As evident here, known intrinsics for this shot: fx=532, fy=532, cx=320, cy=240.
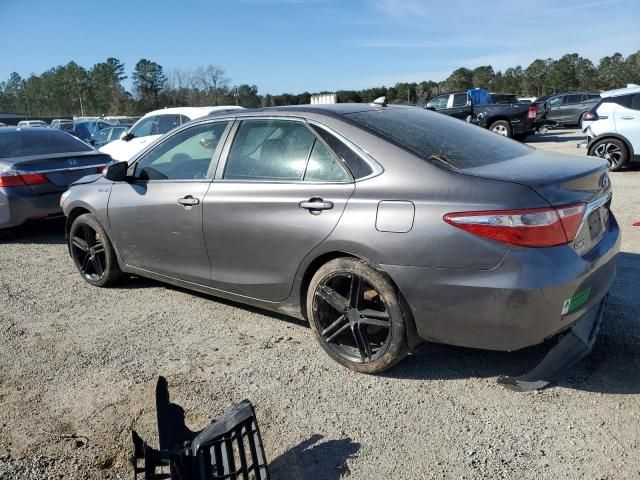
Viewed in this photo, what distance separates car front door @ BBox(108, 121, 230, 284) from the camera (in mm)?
3939

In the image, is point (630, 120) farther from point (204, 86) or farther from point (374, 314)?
point (204, 86)

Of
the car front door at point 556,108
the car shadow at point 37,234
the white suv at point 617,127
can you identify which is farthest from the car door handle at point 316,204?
the car front door at point 556,108

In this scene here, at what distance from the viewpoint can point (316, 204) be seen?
3207mm

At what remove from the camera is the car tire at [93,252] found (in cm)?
480

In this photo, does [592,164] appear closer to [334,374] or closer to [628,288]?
[628,288]

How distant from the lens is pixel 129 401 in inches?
120

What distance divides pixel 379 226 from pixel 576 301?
3.55 ft

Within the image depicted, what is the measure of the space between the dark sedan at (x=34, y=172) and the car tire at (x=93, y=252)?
1.84 meters

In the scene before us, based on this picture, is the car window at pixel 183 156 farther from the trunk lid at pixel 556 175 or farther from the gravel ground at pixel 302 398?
the trunk lid at pixel 556 175

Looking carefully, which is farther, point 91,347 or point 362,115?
point 91,347

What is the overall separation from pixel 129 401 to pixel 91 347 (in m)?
0.90

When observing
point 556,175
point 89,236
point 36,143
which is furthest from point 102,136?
point 556,175

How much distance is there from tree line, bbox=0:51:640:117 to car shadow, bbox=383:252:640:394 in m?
19.8

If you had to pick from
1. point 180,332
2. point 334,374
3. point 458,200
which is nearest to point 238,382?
point 334,374
